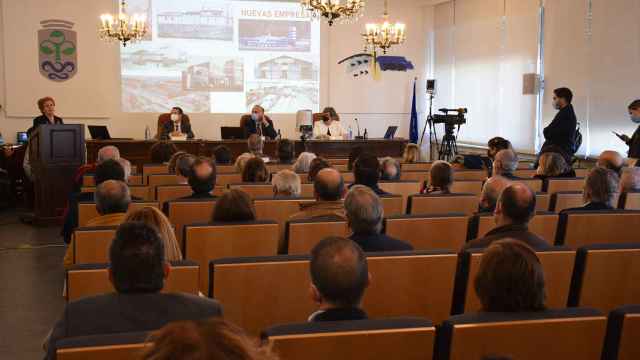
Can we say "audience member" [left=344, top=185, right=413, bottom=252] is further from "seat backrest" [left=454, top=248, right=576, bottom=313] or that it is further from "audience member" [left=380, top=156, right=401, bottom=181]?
"audience member" [left=380, top=156, right=401, bottom=181]

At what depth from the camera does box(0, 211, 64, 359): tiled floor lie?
4.32 m

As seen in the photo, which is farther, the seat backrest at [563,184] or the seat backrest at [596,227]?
the seat backrest at [563,184]

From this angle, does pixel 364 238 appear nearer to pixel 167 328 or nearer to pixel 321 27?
pixel 167 328

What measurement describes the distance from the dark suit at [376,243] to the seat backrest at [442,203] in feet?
4.60

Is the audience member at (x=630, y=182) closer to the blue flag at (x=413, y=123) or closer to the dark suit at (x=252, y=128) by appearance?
the dark suit at (x=252, y=128)

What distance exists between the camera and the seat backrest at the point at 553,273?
9.43ft

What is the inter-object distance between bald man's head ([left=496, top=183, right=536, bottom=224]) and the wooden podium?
6.66m

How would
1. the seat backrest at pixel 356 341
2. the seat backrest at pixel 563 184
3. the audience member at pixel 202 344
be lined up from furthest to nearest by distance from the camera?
the seat backrest at pixel 563 184 → the seat backrest at pixel 356 341 → the audience member at pixel 202 344

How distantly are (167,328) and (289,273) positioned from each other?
170 centimetres

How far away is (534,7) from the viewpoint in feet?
38.9

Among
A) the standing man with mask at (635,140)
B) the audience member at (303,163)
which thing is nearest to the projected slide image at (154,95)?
the audience member at (303,163)

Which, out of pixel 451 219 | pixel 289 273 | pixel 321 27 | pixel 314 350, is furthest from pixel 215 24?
pixel 314 350

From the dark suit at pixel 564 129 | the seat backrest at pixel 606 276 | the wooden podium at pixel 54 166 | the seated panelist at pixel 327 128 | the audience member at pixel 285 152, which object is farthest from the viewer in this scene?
the seated panelist at pixel 327 128

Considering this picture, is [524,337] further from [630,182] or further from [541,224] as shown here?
[630,182]
